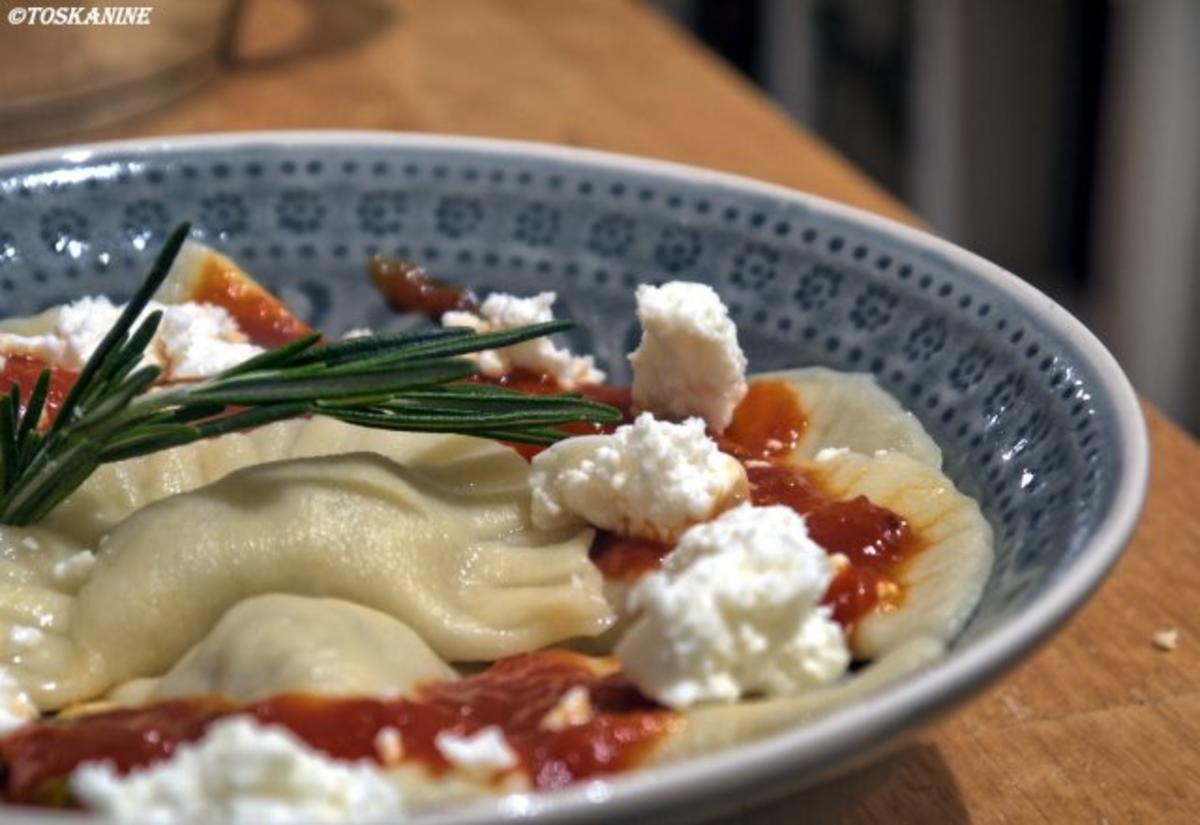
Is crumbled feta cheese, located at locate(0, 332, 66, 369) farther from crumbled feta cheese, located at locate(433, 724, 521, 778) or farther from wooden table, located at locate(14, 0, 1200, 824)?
wooden table, located at locate(14, 0, 1200, 824)

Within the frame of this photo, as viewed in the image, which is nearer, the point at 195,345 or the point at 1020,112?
the point at 195,345

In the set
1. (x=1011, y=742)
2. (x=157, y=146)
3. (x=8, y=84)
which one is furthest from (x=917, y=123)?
(x=1011, y=742)

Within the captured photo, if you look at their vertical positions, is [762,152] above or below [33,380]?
below

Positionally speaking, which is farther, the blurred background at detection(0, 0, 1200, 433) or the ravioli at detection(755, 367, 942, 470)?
the blurred background at detection(0, 0, 1200, 433)

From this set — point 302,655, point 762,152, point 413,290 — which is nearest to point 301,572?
point 302,655

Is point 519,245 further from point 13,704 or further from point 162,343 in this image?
point 13,704

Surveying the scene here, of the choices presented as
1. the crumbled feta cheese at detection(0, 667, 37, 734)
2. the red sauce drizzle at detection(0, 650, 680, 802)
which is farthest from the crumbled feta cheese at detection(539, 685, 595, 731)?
the crumbled feta cheese at detection(0, 667, 37, 734)

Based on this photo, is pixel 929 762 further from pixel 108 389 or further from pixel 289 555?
pixel 108 389
